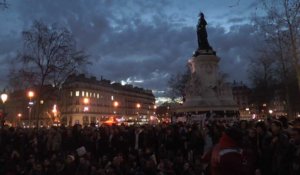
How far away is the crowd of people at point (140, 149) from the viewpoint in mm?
8859

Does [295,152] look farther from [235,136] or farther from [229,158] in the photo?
[229,158]

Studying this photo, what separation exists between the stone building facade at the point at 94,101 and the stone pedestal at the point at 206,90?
44818 millimetres

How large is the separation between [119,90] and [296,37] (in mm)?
97761

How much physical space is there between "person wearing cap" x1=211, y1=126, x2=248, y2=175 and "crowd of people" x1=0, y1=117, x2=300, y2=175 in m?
4.04

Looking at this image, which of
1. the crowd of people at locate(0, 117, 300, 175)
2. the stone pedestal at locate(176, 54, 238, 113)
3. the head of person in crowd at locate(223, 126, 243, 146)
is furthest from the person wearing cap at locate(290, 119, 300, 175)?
the stone pedestal at locate(176, 54, 238, 113)

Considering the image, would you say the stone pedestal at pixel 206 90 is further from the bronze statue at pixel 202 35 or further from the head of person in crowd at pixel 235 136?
the head of person in crowd at pixel 235 136

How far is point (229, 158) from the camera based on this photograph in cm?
436

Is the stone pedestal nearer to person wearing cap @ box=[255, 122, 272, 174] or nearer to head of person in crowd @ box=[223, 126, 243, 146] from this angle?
person wearing cap @ box=[255, 122, 272, 174]

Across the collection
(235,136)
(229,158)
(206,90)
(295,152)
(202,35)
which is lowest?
(295,152)

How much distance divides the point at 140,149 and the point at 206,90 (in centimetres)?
1973

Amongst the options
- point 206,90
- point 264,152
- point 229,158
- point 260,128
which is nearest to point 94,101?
point 206,90

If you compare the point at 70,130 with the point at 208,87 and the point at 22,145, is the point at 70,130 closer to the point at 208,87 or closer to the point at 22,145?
the point at 22,145

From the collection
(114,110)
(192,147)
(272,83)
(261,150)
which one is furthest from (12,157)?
(114,110)

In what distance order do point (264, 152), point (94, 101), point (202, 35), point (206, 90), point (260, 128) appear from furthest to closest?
point (94, 101) < point (202, 35) < point (206, 90) < point (260, 128) < point (264, 152)
